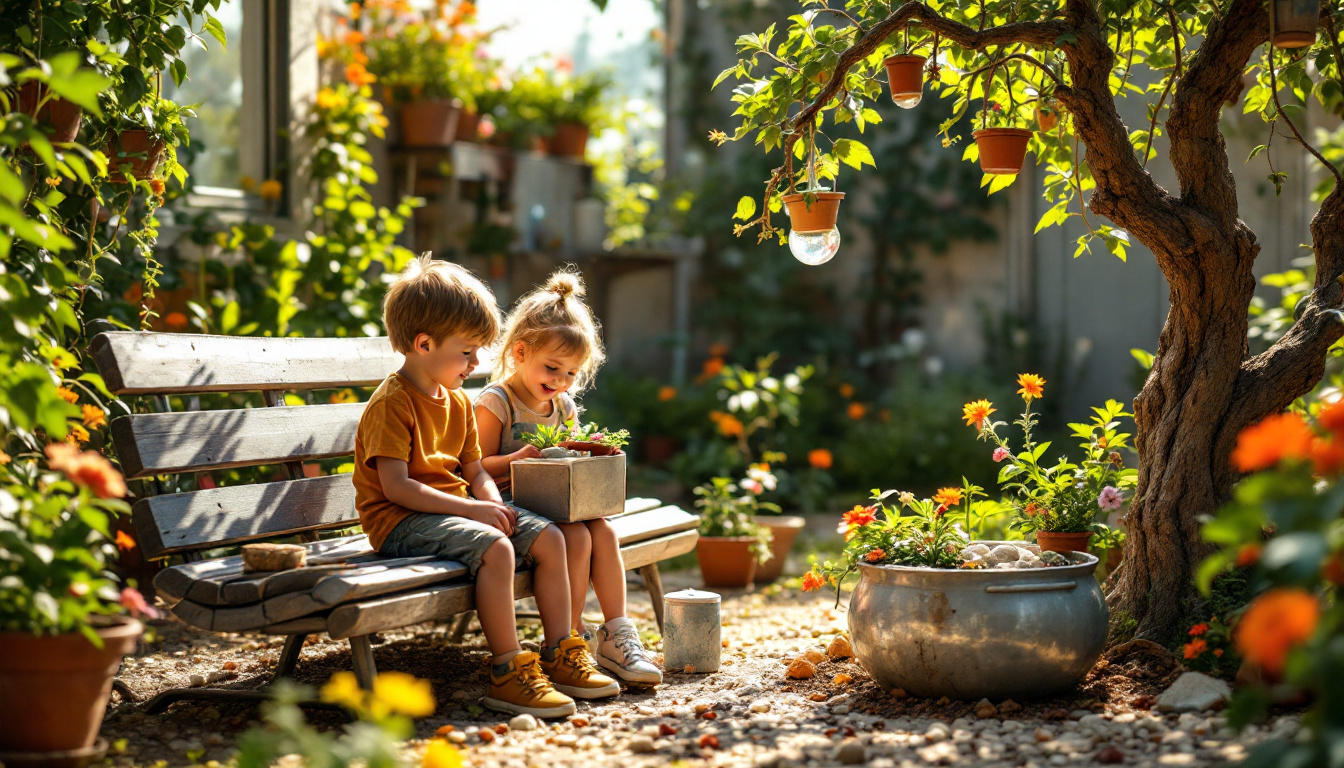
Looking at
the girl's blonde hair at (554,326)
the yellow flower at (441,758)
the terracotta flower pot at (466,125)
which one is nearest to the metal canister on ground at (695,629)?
the girl's blonde hair at (554,326)

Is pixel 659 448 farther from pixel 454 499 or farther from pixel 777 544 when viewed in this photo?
pixel 454 499

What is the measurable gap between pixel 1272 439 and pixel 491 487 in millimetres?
1991

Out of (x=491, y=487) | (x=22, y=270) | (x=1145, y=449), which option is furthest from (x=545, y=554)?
(x=1145, y=449)

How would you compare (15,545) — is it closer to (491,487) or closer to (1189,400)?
(491,487)

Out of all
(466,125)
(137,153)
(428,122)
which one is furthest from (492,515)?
(466,125)

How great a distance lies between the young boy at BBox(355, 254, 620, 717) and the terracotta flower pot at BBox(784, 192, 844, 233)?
0.84 m

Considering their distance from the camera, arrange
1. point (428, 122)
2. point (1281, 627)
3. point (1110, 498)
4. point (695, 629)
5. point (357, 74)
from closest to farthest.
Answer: point (1281, 627) → point (1110, 498) → point (695, 629) → point (357, 74) → point (428, 122)

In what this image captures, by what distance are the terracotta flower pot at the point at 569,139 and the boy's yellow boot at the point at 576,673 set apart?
4.21 metres

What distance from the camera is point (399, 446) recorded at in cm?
271

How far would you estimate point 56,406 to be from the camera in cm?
194

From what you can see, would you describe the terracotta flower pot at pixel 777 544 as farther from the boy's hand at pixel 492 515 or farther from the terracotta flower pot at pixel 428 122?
the terracotta flower pot at pixel 428 122

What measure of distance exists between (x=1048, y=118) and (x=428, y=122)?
10.9ft

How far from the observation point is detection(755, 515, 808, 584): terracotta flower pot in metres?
4.53

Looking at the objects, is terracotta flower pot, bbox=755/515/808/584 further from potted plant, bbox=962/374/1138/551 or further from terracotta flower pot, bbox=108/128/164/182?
terracotta flower pot, bbox=108/128/164/182
